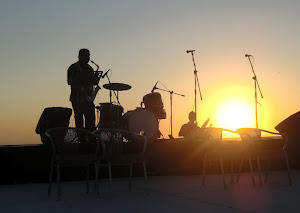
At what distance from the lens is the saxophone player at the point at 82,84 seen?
625 cm

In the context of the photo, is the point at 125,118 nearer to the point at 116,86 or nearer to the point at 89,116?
the point at 116,86

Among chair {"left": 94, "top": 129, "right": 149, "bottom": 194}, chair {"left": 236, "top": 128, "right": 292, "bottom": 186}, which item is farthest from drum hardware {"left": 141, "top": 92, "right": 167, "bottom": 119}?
chair {"left": 94, "top": 129, "right": 149, "bottom": 194}

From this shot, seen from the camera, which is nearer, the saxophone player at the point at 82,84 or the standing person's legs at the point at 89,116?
the saxophone player at the point at 82,84

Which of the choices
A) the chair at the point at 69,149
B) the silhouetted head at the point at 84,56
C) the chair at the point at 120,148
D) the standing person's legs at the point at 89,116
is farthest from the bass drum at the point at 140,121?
the chair at the point at 69,149

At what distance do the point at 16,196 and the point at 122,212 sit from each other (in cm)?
172

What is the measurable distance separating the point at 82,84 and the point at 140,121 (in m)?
3.56

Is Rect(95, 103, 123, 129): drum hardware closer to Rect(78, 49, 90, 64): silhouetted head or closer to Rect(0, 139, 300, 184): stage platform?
Rect(0, 139, 300, 184): stage platform

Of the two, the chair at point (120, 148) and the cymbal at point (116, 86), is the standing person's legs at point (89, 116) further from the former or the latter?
the cymbal at point (116, 86)

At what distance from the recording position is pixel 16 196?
432 centimetres

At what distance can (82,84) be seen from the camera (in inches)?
249

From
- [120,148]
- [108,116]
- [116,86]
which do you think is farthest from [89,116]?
[116,86]

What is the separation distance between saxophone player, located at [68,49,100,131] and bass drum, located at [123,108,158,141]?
302cm

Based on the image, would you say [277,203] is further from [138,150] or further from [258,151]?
[138,150]

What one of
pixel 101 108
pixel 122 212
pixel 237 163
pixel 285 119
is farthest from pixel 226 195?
pixel 101 108
